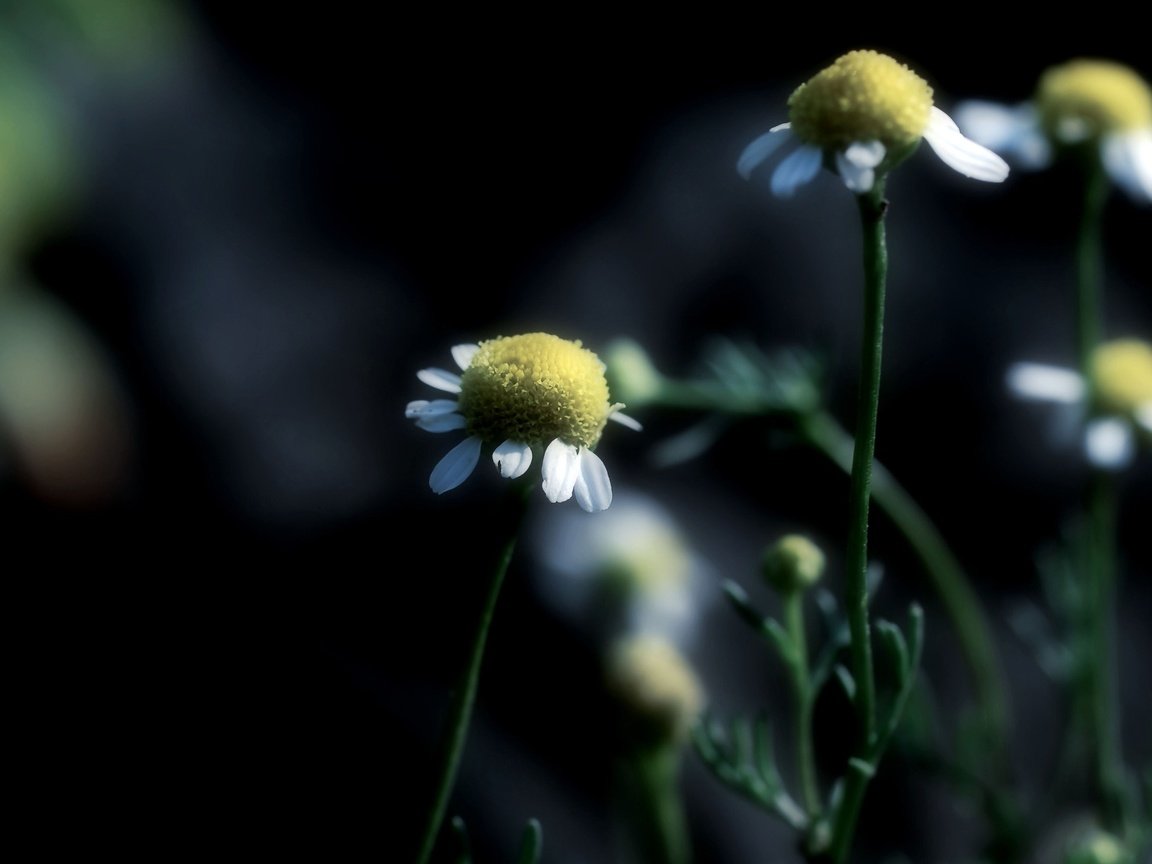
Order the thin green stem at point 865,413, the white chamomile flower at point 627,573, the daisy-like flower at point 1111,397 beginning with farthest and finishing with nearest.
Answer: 1. the white chamomile flower at point 627,573
2. the daisy-like flower at point 1111,397
3. the thin green stem at point 865,413

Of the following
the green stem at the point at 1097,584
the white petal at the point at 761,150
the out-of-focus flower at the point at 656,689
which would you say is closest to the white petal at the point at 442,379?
the white petal at the point at 761,150

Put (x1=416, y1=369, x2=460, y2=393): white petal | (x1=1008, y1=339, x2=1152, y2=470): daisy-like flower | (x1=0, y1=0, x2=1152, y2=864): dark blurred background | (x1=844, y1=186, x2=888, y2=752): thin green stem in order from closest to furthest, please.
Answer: (x1=844, y1=186, x2=888, y2=752): thin green stem, (x1=416, y1=369, x2=460, y2=393): white petal, (x1=1008, y1=339, x2=1152, y2=470): daisy-like flower, (x1=0, y1=0, x2=1152, y2=864): dark blurred background

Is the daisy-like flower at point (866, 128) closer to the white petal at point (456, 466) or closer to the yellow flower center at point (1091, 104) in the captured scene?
the white petal at point (456, 466)

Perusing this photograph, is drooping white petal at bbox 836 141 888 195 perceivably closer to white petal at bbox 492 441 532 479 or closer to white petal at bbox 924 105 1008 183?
white petal at bbox 924 105 1008 183

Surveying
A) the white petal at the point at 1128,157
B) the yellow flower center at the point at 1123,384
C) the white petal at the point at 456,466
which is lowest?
the white petal at the point at 456,466

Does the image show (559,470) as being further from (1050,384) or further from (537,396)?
(1050,384)

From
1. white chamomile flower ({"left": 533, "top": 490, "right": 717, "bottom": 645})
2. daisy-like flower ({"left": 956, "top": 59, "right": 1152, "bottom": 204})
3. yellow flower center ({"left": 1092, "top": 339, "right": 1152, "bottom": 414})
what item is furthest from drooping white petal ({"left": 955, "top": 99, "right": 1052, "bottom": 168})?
white chamomile flower ({"left": 533, "top": 490, "right": 717, "bottom": 645})
